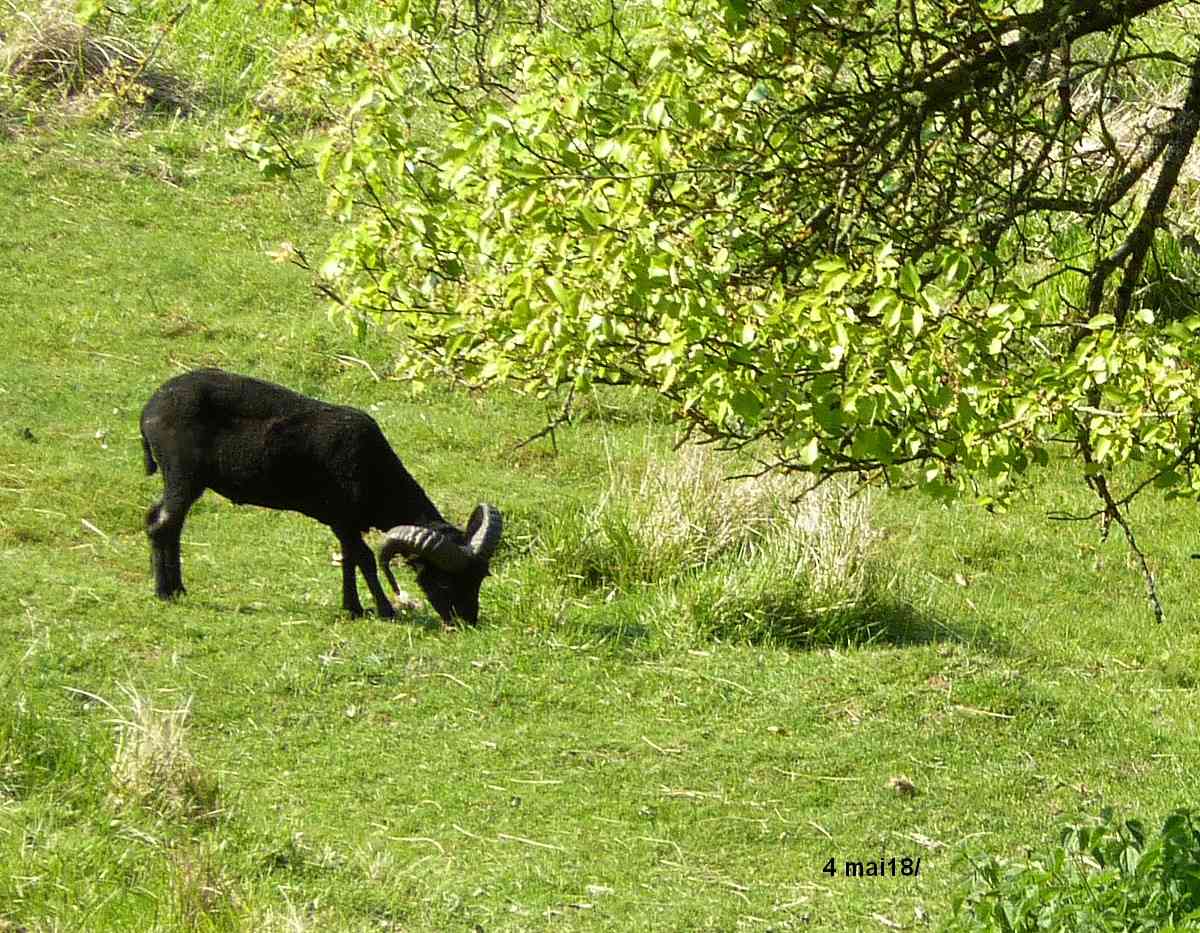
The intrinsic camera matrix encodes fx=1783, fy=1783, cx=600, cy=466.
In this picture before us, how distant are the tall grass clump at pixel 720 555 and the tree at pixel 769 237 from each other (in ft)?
14.3

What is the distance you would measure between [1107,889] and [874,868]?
2.80 meters

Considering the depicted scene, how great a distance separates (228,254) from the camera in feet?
59.7

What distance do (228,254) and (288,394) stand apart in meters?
7.46

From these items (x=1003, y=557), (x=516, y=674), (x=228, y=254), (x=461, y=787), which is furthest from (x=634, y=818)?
(x=228, y=254)

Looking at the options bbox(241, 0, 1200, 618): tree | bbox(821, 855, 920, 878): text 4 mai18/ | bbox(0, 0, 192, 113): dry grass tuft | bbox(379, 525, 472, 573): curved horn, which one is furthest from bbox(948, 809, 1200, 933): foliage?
bbox(0, 0, 192, 113): dry grass tuft

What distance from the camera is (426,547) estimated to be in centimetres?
1095

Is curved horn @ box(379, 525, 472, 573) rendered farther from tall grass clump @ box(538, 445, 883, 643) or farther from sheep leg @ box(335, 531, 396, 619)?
tall grass clump @ box(538, 445, 883, 643)

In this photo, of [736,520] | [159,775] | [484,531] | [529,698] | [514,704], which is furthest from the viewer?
[736,520]

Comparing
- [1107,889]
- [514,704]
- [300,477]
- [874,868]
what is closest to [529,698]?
[514,704]

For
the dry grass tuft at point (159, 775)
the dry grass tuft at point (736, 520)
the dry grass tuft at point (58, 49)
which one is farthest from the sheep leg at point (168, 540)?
the dry grass tuft at point (58, 49)

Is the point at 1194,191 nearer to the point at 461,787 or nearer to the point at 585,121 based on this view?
the point at 461,787

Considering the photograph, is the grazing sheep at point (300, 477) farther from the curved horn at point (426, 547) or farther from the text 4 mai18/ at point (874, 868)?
the text 4 mai18/ at point (874, 868)

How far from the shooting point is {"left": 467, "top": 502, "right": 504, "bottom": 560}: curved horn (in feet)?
36.7

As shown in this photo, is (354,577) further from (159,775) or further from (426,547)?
(159,775)
